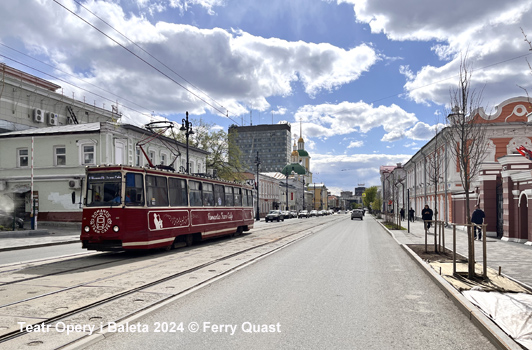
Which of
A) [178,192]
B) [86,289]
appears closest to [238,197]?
[178,192]

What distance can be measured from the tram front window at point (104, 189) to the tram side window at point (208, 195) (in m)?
5.87

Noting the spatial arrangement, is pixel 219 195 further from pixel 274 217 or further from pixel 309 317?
pixel 274 217

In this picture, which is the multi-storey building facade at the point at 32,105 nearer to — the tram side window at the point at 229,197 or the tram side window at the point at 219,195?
the tram side window at the point at 229,197

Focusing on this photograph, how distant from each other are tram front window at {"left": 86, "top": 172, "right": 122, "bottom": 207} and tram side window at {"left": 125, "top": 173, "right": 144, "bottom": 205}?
246 millimetres

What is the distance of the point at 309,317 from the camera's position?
6375 millimetres

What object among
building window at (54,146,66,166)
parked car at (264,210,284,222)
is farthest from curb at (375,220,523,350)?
parked car at (264,210,284,222)

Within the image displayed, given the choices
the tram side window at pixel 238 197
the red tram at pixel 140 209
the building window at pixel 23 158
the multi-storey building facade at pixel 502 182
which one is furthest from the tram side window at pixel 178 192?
the building window at pixel 23 158

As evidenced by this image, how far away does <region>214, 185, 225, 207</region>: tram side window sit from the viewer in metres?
20.7

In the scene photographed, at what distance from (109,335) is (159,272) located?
5.22 metres

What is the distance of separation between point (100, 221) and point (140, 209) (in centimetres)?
125

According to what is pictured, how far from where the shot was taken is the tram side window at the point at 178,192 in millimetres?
16062

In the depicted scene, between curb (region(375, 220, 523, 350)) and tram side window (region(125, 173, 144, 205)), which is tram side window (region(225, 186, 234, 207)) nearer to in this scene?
tram side window (region(125, 173, 144, 205))

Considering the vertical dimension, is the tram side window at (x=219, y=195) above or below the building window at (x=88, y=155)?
below

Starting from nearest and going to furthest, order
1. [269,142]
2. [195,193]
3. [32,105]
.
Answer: [195,193] < [32,105] < [269,142]
